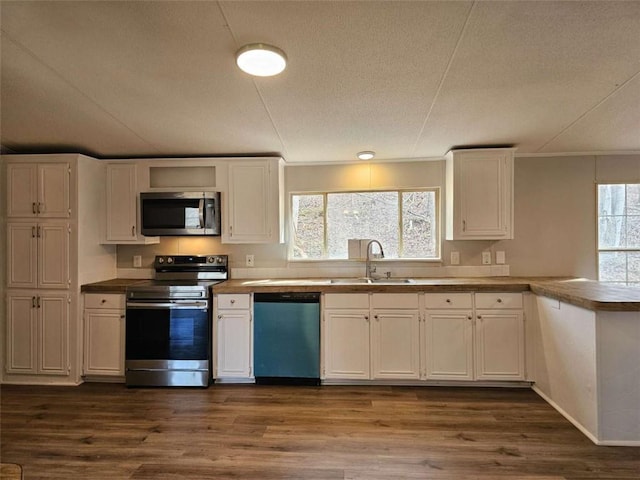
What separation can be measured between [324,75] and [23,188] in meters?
3.05

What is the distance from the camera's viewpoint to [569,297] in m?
2.35

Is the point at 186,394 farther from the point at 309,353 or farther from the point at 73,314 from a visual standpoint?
the point at 73,314

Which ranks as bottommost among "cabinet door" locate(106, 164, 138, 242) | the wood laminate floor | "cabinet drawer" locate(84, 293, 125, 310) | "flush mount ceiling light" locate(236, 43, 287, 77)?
the wood laminate floor

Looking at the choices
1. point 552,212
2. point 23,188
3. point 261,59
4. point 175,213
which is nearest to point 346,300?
point 175,213

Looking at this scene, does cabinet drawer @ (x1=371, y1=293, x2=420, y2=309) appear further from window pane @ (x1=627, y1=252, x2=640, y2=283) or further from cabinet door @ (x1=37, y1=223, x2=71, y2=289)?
cabinet door @ (x1=37, y1=223, x2=71, y2=289)

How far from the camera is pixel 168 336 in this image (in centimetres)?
307

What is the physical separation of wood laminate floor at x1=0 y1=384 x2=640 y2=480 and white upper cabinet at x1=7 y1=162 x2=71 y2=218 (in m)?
1.62

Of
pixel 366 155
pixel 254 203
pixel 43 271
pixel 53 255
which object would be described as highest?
pixel 366 155

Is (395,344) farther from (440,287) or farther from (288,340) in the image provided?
(288,340)

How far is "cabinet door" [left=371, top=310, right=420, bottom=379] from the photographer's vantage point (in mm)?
2992

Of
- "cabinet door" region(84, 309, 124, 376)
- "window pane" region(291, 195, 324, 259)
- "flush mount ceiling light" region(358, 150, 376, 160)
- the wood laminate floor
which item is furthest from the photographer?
"window pane" region(291, 195, 324, 259)

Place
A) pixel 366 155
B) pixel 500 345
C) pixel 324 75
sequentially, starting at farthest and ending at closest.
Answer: pixel 366 155
pixel 500 345
pixel 324 75

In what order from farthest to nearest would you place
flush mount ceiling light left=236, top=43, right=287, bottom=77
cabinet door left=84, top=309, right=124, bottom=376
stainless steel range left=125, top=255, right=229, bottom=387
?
1. cabinet door left=84, top=309, right=124, bottom=376
2. stainless steel range left=125, top=255, right=229, bottom=387
3. flush mount ceiling light left=236, top=43, right=287, bottom=77

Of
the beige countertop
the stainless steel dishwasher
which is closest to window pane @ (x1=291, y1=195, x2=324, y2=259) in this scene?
the beige countertop
